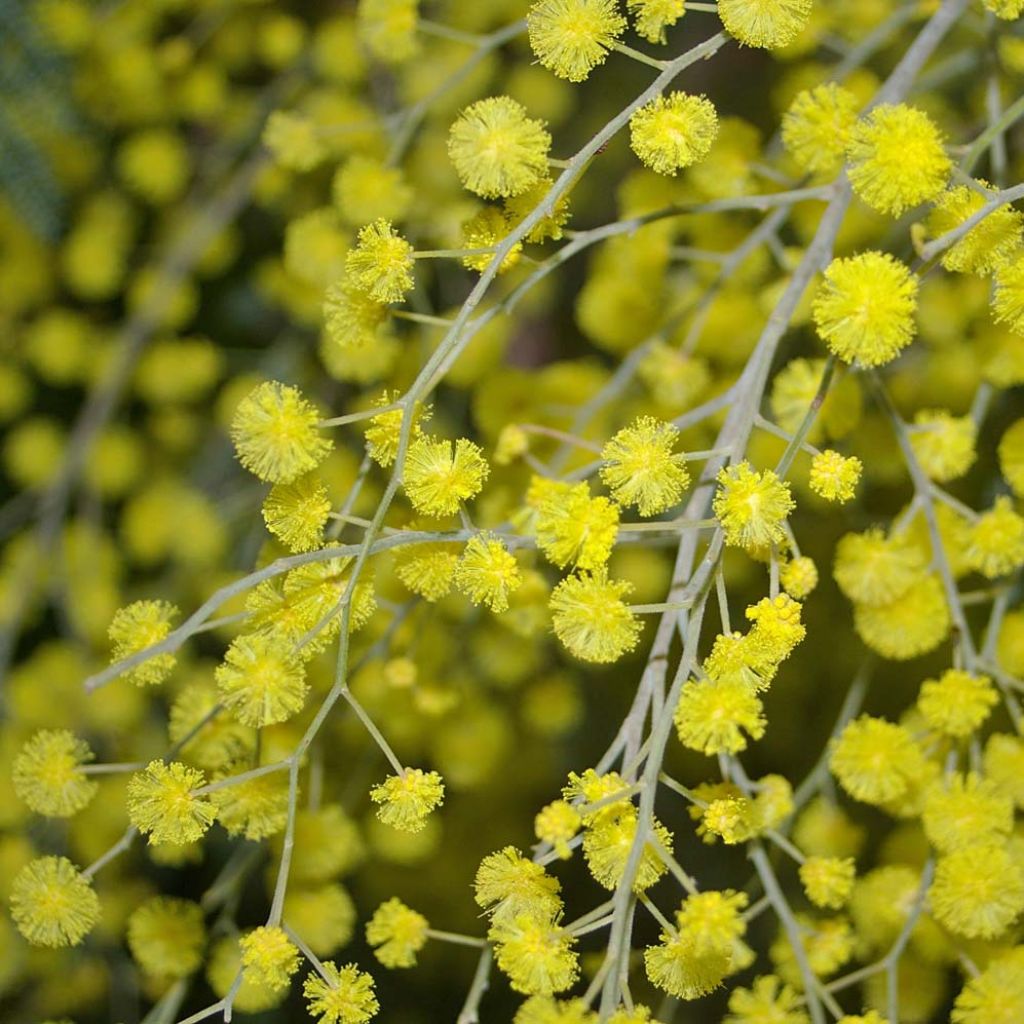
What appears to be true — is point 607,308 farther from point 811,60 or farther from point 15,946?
point 15,946

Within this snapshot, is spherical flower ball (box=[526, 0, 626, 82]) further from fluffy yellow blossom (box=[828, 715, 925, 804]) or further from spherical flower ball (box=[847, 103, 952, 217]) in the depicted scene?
fluffy yellow blossom (box=[828, 715, 925, 804])

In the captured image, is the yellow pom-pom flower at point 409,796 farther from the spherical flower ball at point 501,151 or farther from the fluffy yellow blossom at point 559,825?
the spherical flower ball at point 501,151

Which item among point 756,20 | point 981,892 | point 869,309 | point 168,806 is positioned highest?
point 756,20

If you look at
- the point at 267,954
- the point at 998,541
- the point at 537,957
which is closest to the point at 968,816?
the point at 998,541

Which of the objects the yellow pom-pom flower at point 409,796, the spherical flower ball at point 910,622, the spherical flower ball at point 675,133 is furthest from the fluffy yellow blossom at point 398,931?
the spherical flower ball at point 675,133

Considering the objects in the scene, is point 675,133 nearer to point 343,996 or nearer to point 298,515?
point 298,515

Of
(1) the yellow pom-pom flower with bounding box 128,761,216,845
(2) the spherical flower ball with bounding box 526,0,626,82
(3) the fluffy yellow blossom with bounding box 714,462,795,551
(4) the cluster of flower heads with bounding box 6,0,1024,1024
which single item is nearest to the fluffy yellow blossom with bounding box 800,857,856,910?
(4) the cluster of flower heads with bounding box 6,0,1024,1024
